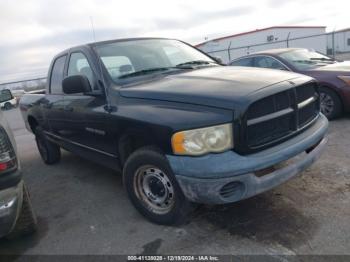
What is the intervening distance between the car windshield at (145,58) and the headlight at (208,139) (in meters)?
1.38

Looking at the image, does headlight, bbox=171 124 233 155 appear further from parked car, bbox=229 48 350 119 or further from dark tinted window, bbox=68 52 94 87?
parked car, bbox=229 48 350 119

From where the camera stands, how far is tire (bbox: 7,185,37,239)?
132 inches

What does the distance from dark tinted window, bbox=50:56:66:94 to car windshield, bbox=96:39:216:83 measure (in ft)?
3.59

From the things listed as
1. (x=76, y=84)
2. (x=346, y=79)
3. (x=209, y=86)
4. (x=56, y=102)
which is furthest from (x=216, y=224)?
(x=346, y=79)

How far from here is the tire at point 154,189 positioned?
10.5ft

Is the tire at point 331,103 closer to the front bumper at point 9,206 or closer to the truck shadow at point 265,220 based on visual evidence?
the truck shadow at point 265,220

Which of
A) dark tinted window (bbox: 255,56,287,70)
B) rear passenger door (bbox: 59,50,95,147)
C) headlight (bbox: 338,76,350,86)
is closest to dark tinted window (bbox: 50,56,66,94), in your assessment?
rear passenger door (bbox: 59,50,95,147)

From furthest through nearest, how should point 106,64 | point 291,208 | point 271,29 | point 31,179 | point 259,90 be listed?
point 271,29 → point 31,179 → point 106,64 → point 291,208 → point 259,90

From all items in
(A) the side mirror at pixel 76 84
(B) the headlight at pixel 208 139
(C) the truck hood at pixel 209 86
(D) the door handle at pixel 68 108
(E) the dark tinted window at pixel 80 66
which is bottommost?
(B) the headlight at pixel 208 139

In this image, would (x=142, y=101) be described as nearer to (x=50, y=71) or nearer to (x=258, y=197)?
(x=258, y=197)

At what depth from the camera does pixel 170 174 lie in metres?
3.11

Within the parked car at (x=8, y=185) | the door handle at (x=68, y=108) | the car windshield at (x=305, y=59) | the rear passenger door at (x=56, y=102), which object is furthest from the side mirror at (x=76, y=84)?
the car windshield at (x=305, y=59)

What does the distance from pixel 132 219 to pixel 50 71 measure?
305cm

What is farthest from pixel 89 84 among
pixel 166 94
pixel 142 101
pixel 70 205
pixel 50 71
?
pixel 50 71
